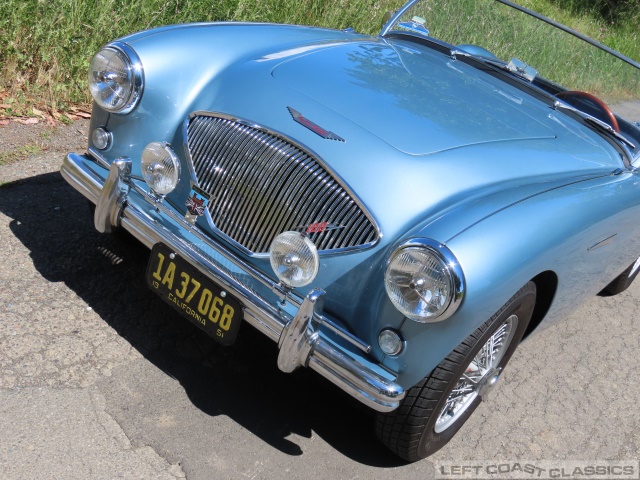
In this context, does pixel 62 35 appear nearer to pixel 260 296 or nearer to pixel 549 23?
pixel 549 23

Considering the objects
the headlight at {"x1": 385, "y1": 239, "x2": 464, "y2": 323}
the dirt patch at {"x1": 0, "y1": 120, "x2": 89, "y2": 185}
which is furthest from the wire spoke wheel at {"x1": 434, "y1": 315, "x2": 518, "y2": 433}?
the dirt patch at {"x1": 0, "y1": 120, "x2": 89, "y2": 185}

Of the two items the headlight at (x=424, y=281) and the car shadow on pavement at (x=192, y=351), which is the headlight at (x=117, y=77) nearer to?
the car shadow on pavement at (x=192, y=351)

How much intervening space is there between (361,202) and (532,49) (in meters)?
1.96

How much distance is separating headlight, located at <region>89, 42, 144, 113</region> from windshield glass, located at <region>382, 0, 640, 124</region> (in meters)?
1.72

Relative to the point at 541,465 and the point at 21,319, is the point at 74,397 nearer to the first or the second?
the point at 21,319

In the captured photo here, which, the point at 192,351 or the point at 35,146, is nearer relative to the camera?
the point at 192,351

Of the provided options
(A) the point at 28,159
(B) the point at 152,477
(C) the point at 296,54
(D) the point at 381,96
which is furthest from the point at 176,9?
(B) the point at 152,477

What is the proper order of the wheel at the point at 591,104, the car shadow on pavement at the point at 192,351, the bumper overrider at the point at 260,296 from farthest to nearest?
the wheel at the point at 591,104, the car shadow on pavement at the point at 192,351, the bumper overrider at the point at 260,296

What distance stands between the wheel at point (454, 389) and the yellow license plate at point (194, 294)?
2.14 ft

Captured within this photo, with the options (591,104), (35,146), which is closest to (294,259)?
(591,104)

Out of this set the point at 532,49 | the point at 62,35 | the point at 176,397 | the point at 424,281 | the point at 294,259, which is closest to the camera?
the point at 424,281

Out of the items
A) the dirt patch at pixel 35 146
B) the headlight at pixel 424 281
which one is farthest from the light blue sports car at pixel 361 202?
the dirt patch at pixel 35 146

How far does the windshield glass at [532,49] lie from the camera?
3.93m

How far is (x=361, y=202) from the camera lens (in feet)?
8.68
